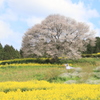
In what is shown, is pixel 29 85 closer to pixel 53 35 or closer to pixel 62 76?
pixel 62 76

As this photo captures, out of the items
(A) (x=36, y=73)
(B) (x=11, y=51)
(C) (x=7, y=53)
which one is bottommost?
(A) (x=36, y=73)

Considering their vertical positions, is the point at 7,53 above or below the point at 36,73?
above

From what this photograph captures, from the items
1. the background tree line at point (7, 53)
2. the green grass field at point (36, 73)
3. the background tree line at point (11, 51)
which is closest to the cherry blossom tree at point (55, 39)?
the green grass field at point (36, 73)

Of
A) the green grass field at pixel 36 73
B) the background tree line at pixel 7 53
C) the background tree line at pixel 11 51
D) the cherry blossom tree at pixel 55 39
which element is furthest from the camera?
the background tree line at pixel 7 53

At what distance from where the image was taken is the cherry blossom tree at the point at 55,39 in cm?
2517

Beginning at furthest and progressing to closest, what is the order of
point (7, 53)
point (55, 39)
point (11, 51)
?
point (11, 51), point (7, 53), point (55, 39)

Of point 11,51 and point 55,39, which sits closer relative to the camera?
point 55,39

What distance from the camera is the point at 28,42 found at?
25.7m

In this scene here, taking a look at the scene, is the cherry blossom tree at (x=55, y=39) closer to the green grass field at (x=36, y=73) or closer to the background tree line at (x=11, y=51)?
the green grass field at (x=36, y=73)

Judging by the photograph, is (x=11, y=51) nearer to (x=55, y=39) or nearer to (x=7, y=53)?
(x=7, y=53)

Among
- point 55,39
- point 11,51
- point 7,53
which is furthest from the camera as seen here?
point 11,51

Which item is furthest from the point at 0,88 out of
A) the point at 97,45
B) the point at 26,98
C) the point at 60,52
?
the point at 97,45

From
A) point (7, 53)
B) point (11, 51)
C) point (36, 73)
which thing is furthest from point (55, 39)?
point (11, 51)

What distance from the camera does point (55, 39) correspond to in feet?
85.7
